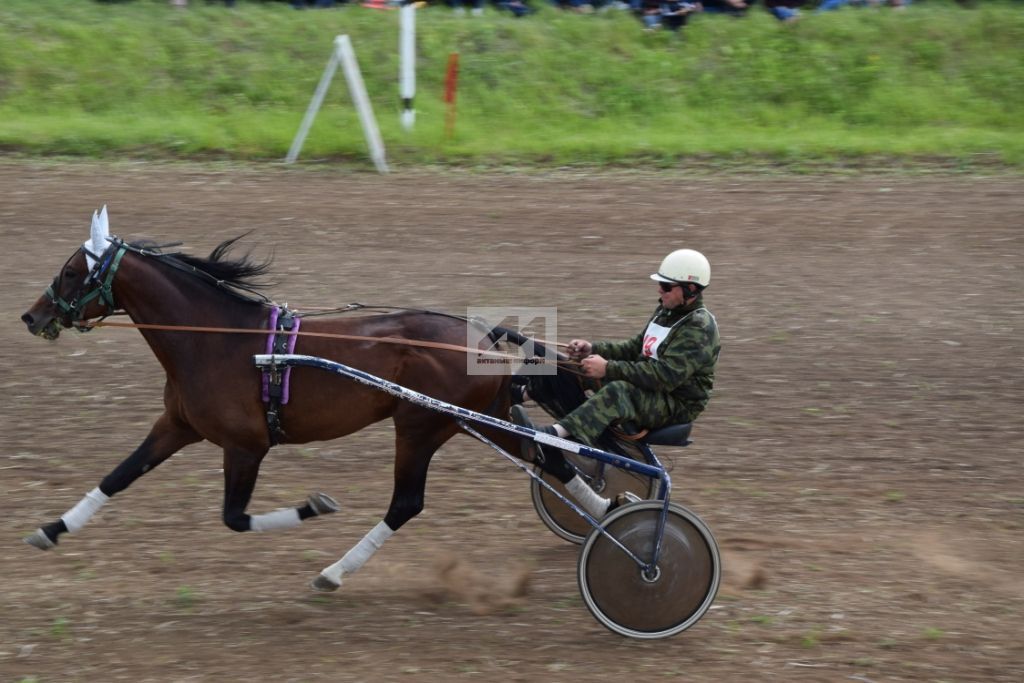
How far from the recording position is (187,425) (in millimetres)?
6207

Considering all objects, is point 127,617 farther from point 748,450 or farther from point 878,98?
point 878,98

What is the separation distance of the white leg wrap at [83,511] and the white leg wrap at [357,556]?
1.20 m

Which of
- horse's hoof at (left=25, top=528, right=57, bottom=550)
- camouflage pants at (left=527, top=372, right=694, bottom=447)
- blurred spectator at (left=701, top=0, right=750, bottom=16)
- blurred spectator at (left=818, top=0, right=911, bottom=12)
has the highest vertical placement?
blurred spectator at (left=818, top=0, right=911, bottom=12)

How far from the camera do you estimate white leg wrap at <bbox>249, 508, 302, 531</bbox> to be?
6.09m

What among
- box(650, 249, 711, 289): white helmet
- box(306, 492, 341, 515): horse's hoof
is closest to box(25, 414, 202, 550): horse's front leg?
box(306, 492, 341, 515): horse's hoof

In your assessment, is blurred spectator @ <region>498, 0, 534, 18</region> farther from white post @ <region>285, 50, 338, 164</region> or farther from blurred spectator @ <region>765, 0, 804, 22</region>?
white post @ <region>285, 50, 338, 164</region>

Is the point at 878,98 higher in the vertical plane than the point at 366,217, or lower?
higher

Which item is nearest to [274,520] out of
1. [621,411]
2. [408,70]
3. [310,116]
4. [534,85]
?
[621,411]

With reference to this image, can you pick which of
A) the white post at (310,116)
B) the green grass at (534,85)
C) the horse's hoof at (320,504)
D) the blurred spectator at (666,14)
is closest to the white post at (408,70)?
the green grass at (534,85)

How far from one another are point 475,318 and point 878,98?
1102cm

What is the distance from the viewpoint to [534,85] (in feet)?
52.4

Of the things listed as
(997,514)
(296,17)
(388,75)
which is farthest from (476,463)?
(296,17)

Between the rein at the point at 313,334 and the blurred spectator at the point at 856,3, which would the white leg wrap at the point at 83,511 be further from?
the blurred spectator at the point at 856,3

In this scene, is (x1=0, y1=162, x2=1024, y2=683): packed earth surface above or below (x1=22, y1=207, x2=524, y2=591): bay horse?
below
